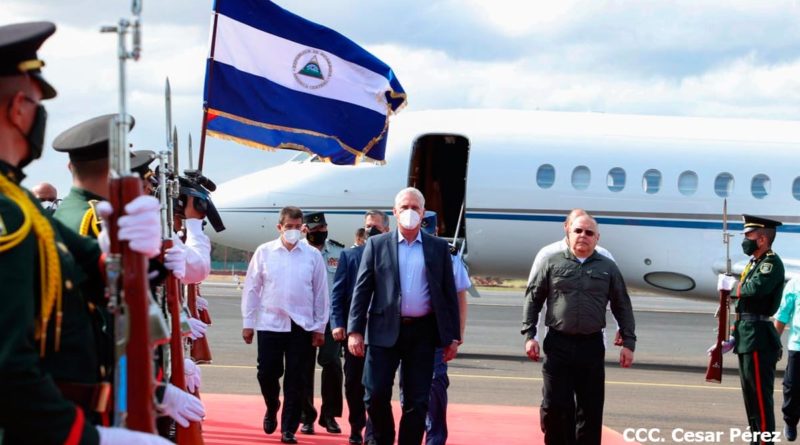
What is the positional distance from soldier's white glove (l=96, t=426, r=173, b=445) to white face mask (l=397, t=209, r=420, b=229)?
4662 millimetres

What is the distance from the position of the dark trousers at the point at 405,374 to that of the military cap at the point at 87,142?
3212 millimetres

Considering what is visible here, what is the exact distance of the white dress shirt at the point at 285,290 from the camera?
875cm

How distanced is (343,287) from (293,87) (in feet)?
5.16

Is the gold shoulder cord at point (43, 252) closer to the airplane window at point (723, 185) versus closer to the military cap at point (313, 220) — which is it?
the military cap at point (313, 220)

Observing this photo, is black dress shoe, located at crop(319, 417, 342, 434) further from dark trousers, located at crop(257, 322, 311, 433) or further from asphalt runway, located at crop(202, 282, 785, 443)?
asphalt runway, located at crop(202, 282, 785, 443)

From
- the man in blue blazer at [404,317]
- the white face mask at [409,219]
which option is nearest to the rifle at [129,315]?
the man in blue blazer at [404,317]

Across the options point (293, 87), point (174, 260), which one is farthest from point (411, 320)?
point (174, 260)

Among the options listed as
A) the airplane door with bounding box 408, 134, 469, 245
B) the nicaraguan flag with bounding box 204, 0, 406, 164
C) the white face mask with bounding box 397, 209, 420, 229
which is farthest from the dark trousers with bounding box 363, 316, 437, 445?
the airplane door with bounding box 408, 134, 469, 245

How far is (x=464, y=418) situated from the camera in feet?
32.0

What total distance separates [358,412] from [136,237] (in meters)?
5.99

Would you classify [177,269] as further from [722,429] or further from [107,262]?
[722,429]

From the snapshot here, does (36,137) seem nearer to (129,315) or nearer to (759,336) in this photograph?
(129,315)

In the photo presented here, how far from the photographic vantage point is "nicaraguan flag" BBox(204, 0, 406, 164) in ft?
27.3

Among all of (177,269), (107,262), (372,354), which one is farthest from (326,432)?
(107,262)
